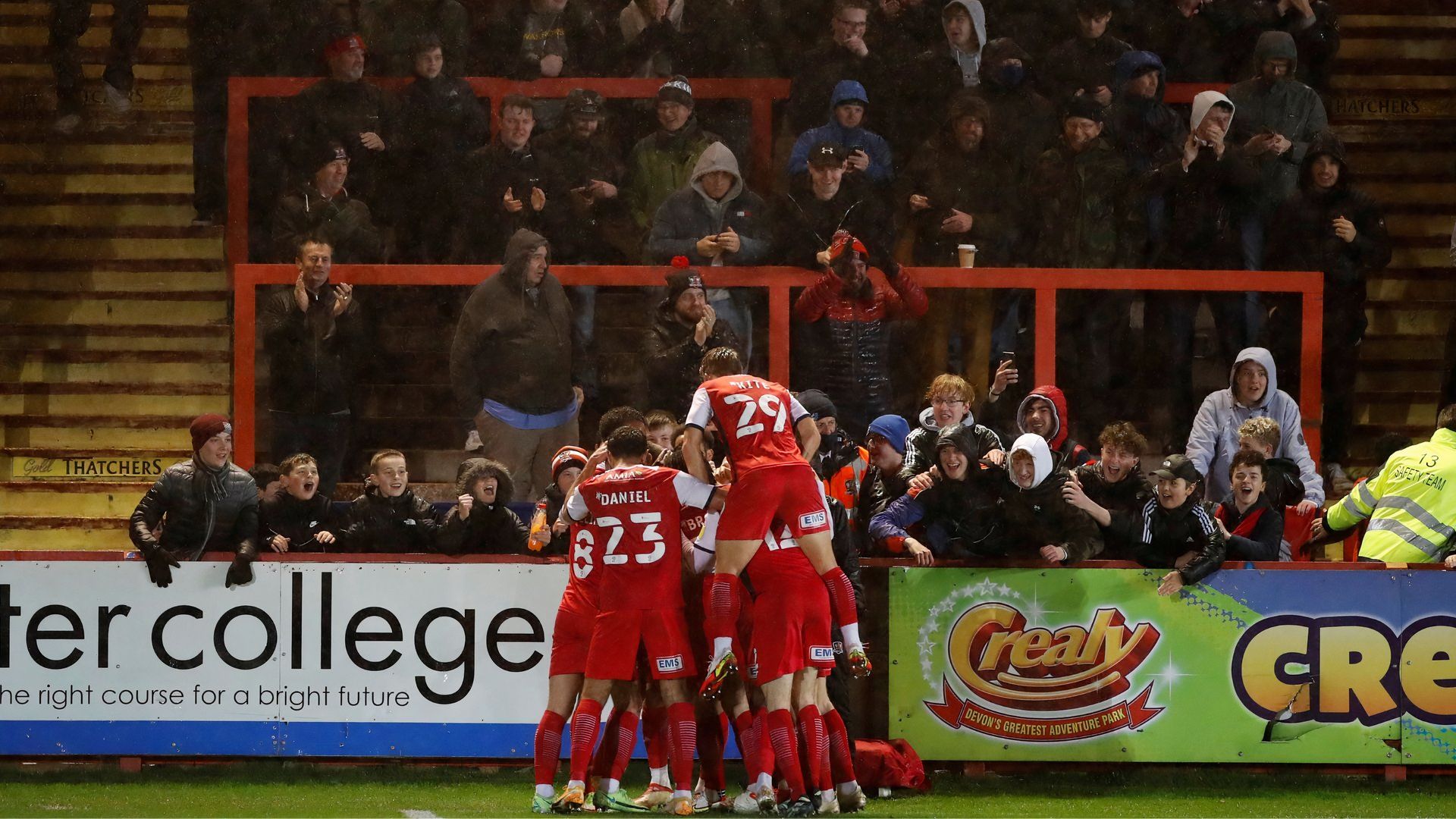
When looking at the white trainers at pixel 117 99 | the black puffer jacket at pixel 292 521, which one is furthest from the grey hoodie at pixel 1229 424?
the white trainers at pixel 117 99

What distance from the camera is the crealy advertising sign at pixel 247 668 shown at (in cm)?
878

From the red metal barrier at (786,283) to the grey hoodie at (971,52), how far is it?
70.2 inches

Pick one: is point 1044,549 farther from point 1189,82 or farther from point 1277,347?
point 1189,82

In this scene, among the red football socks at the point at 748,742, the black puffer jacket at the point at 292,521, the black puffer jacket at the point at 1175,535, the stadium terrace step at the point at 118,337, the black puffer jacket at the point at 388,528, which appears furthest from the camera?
the stadium terrace step at the point at 118,337

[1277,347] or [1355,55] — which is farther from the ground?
[1355,55]

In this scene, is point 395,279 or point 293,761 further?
point 395,279

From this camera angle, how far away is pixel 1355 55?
→ 49.0 feet

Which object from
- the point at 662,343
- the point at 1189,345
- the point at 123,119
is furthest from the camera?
the point at 123,119

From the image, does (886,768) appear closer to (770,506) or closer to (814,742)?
(814,742)

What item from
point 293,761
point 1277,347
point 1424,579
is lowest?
point 293,761

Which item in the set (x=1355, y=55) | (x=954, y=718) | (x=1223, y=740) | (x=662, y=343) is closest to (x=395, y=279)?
(x=662, y=343)

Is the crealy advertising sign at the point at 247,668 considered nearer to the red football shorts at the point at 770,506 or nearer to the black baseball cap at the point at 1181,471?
the red football shorts at the point at 770,506

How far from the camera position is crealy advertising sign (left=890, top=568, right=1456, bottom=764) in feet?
28.6

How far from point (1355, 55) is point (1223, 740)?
825cm
